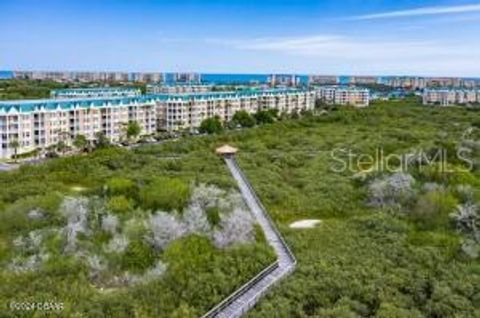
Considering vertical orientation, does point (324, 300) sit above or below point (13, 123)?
below

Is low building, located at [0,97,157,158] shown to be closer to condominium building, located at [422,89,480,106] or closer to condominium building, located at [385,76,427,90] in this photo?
condominium building, located at [422,89,480,106]

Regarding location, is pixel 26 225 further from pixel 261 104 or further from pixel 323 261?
pixel 261 104

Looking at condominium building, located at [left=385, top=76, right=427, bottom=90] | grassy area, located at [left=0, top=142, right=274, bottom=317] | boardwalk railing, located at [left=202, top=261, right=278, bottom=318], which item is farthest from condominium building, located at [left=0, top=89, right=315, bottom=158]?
condominium building, located at [left=385, top=76, right=427, bottom=90]

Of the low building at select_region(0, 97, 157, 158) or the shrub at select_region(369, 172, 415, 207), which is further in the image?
the low building at select_region(0, 97, 157, 158)

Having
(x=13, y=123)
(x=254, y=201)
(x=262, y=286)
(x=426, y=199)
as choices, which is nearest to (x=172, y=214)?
(x=254, y=201)

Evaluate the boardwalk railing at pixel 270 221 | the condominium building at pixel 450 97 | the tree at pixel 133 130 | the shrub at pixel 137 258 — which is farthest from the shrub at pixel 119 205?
the condominium building at pixel 450 97

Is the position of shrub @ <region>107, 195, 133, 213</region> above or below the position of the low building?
below

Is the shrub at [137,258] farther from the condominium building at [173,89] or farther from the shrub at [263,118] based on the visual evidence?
the condominium building at [173,89]
